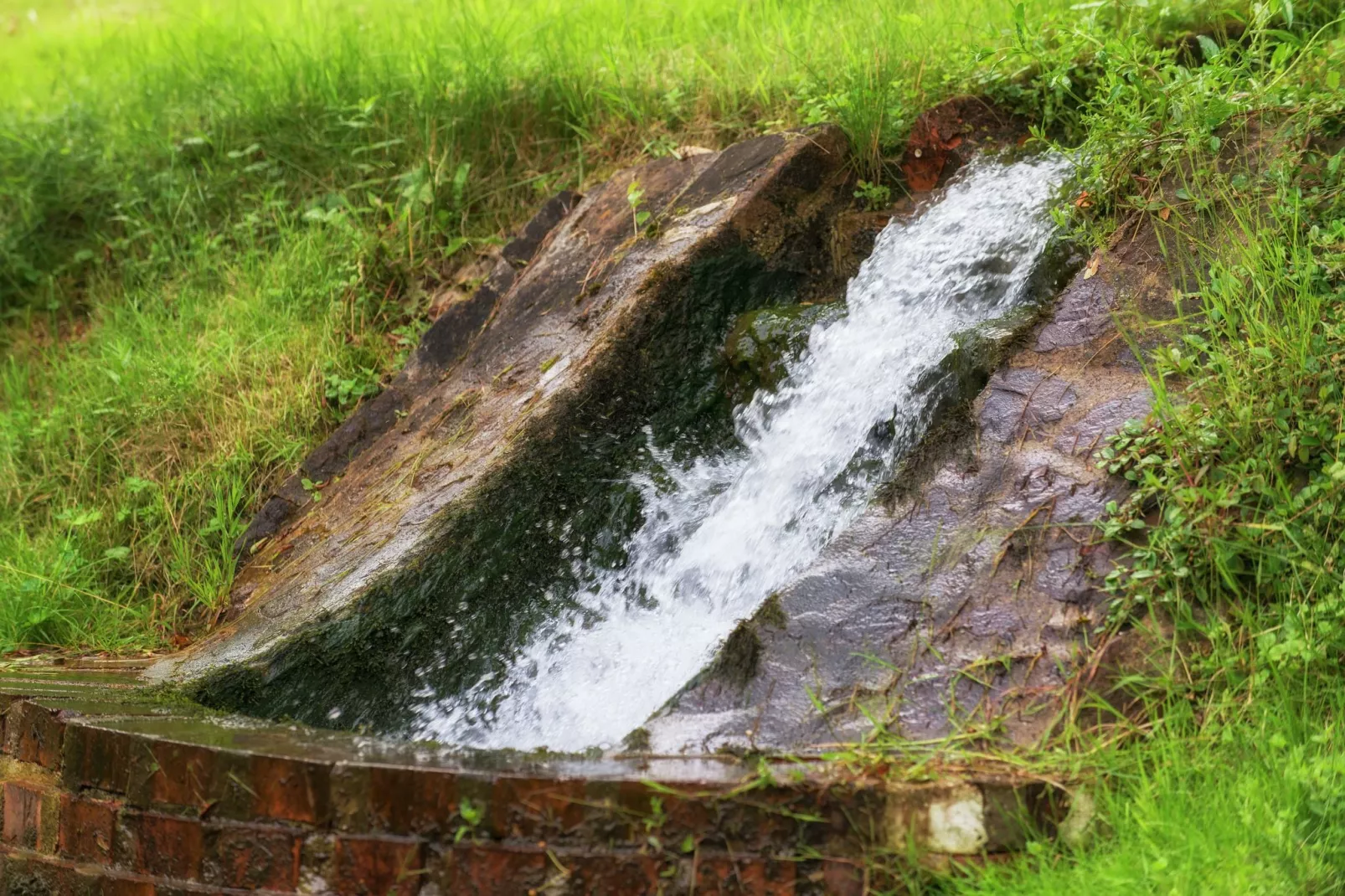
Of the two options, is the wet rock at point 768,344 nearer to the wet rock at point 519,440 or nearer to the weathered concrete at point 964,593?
the wet rock at point 519,440

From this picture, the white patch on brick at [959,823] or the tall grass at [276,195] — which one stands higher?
the tall grass at [276,195]

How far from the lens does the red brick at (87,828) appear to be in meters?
2.32

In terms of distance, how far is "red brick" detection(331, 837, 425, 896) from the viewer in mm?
2043

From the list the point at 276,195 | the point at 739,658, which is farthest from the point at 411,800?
the point at 276,195

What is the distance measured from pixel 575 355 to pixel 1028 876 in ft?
7.03

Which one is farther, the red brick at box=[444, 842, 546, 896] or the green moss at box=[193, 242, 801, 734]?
the green moss at box=[193, 242, 801, 734]

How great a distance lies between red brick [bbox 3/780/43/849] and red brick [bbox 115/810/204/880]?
31 cm

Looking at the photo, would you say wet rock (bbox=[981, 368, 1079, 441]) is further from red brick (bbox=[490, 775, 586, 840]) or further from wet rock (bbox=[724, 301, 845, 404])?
red brick (bbox=[490, 775, 586, 840])

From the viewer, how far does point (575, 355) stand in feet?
11.7

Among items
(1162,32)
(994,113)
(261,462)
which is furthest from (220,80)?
(1162,32)

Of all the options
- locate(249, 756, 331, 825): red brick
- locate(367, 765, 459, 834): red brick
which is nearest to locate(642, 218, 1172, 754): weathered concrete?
locate(367, 765, 459, 834): red brick

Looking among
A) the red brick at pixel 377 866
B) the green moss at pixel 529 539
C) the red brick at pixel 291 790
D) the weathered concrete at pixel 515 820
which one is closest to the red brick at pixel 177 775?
the weathered concrete at pixel 515 820

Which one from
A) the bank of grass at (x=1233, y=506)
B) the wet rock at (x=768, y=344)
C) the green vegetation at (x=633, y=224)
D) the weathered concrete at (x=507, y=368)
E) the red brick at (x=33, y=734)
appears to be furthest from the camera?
the wet rock at (x=768, y=344)

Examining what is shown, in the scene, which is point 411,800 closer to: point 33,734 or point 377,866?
point 377,866
